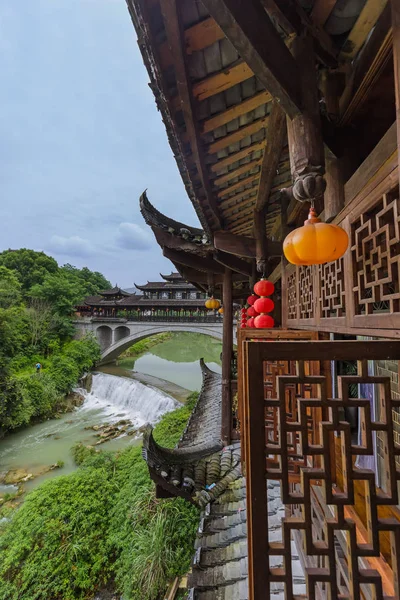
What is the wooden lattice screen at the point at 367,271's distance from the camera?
51.1 inches

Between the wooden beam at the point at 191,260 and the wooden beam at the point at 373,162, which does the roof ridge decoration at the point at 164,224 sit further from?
the wooden beam at the point at 373,162

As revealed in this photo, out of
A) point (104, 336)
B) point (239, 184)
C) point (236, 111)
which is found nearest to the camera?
point (236, 111)

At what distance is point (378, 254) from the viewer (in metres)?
1.40

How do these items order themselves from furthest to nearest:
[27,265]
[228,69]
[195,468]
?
1. [27,265]
2. [195,468]
3. [228,69]

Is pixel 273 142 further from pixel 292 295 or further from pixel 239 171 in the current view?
pixel 292 295

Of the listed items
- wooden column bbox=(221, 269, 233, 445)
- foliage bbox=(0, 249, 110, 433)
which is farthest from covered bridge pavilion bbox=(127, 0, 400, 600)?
foliage bbox=(0, 249, 110, 433)

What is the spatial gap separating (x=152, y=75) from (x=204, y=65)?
0.30 metres

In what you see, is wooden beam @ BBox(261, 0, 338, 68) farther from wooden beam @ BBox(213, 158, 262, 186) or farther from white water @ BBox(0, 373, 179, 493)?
white water @ BBox(0, 373, 179, 493)

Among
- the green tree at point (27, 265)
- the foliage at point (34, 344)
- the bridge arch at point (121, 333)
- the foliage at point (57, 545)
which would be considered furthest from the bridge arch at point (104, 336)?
the foliage at point (57, 545)

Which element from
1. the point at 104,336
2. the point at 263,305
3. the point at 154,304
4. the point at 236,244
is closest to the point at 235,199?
the point at 236,244

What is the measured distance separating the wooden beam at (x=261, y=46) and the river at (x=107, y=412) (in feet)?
39.5

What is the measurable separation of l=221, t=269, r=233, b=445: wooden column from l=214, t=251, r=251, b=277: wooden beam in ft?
2.31

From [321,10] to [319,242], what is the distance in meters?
1.11

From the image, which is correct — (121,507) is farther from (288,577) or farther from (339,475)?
(288,577)
